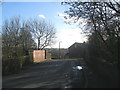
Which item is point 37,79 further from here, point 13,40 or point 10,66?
point 13,40

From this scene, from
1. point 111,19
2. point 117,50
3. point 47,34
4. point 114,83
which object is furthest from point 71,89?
point 47,34

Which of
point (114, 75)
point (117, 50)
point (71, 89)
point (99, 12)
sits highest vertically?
point (99, 12)

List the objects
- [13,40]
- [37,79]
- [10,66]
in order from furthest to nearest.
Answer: [13,40], [10,66], [37,79]

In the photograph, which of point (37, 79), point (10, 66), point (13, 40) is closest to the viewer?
point (37, 79)

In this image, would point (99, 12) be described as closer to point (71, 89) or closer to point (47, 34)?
point (71, 89)

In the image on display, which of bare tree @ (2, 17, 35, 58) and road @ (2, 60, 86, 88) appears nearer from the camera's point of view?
road @ (2, 60, 86, 88)

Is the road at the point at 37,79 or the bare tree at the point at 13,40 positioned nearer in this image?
the road at the point at 37,79

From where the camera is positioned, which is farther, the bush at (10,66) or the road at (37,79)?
the bush at (10,66)

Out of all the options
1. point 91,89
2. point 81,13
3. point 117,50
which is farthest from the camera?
point 81,13

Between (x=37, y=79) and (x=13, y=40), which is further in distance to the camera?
(x=13, y=40)

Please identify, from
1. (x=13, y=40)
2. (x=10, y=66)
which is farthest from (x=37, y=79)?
(x=13, y=40)

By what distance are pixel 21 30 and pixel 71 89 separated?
23290 mm

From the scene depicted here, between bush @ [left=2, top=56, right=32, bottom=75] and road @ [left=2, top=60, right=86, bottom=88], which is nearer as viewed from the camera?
road @ [left=2, top=60, right=86, bottom=88]

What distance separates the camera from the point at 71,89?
7.04 metres
